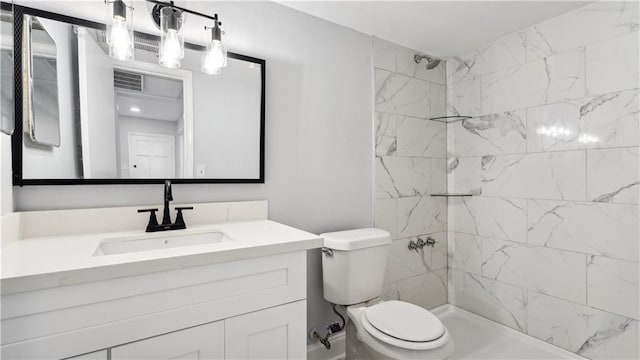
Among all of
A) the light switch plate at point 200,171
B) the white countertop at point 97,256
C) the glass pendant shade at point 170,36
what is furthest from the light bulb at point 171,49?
the white countertop at point 97,256

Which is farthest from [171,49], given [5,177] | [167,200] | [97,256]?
[97,256]

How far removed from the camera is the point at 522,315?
201 centimetres

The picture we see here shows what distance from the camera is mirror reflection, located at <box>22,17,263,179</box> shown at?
1.19 m

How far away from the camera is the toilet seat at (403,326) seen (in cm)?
130

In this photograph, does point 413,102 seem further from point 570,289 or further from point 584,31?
point 570,289

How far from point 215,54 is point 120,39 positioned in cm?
37

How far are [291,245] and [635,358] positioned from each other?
1.88 metres

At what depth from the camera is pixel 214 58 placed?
4.64 feet

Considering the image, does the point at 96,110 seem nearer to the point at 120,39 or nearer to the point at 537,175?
the point at 120,39

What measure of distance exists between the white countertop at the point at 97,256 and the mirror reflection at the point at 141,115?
0.29m

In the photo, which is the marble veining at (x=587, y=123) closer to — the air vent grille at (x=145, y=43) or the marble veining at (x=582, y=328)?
the marble veining at (x=582, y=328)

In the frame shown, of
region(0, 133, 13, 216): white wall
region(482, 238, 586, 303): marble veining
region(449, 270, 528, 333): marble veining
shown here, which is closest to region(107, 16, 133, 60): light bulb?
region(0, 133, 13, 216): white wall

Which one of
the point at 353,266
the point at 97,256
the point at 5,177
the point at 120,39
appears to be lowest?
the point at 353,266

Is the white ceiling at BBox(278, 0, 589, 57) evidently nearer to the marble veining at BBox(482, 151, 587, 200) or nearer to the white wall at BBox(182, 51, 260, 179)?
the white wall at BBox(182, 51, 260, 179)
